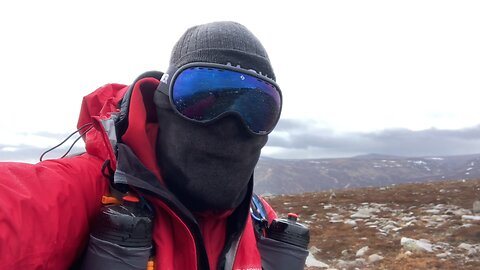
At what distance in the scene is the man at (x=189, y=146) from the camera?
217 cm

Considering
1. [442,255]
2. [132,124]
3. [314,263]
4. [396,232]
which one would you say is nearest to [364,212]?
[396,232]

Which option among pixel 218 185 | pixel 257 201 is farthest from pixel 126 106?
pixel 257 201

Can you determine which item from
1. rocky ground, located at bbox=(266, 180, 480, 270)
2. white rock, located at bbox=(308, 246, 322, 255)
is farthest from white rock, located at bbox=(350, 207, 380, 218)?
white rock, located at bbox=(308, 246, 322, 255)

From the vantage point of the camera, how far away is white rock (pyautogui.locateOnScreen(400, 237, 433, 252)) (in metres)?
10.6

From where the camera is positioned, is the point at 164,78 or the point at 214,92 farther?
the point at 164,78

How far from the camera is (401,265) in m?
9.67

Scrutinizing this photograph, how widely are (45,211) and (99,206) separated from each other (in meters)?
0.40

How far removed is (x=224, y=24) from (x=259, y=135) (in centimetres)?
66

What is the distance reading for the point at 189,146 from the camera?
233 centimetres

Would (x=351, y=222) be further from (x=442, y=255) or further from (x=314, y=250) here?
(x=442, y=255)

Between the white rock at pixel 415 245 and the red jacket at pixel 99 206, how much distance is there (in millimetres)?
9081

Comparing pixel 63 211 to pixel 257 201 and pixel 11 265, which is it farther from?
pixel 257 201

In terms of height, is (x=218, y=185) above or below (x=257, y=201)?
above

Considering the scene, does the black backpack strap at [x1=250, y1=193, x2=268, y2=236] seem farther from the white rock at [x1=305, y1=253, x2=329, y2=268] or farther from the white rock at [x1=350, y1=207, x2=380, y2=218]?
the white rock at [x1=350, y1=207, x2=380, y2=218]
